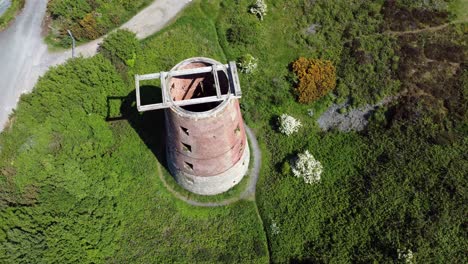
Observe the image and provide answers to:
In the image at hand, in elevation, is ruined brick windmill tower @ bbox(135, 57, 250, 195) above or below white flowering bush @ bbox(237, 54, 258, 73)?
above

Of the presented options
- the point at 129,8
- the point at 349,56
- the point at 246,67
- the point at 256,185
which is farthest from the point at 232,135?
the point at 129,8

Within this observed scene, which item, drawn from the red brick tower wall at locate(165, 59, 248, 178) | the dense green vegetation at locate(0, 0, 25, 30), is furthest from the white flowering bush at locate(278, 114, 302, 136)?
the dense green vegetation at locate(0, 0, 25, 30)

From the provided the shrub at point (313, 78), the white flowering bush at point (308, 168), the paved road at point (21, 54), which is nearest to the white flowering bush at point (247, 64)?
the shrub at point (313, 78)

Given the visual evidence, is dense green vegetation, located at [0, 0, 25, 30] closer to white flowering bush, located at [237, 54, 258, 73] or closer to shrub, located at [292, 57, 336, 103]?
white flowering bush, located at [237, 54, 258, 73]

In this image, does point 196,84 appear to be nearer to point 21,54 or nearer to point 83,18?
point 83,18

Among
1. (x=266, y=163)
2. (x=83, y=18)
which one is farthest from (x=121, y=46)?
(x=266, y=163)

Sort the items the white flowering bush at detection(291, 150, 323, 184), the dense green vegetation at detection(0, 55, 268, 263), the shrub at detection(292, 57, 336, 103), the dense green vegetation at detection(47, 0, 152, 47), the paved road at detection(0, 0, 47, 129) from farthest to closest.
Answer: the dense green vegetation at detection(47, 0, 152, 47)
the paved road at detection(0, 0, 47, 129)
the shrub at detection(292, 57, 336, 103)
the white flowering bush at detection(291, 150, 323, 184)
the dense green vegetation at detection(0, 55, 268, 263)

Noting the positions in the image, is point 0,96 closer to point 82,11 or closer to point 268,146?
point 82,11
